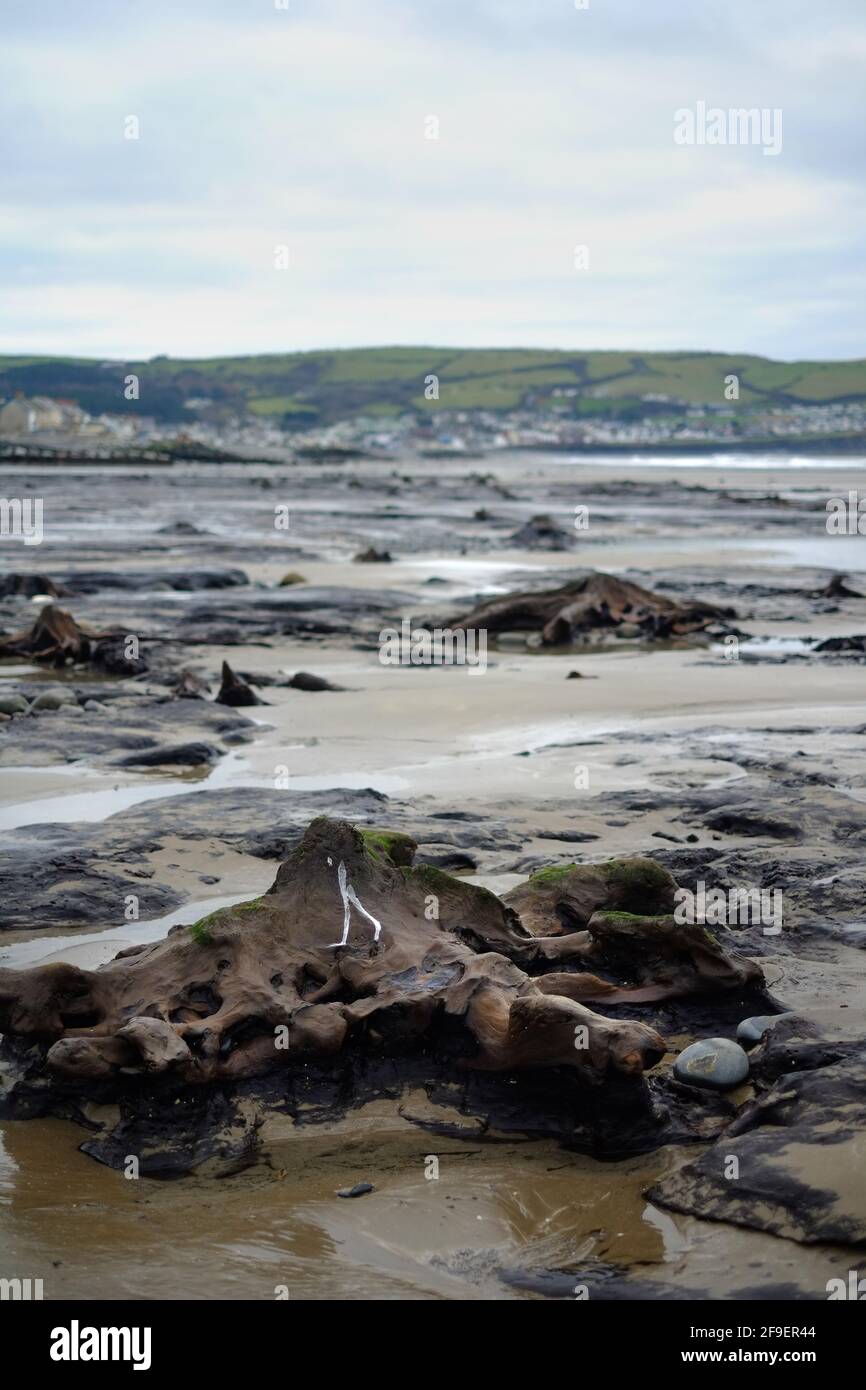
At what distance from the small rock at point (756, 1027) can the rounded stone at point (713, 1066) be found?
184mm

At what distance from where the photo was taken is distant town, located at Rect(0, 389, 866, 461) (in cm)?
13438

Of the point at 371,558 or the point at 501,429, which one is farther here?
the point at 501,429

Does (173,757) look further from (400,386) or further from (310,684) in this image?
(400,386)

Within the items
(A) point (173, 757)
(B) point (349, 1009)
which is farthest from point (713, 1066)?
(A) point (173, 757)

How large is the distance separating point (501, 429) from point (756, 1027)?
166 m

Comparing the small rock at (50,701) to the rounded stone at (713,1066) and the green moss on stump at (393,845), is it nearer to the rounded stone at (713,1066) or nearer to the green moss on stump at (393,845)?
the green moss on stump at (393,845)

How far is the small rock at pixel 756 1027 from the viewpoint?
434 centimetres

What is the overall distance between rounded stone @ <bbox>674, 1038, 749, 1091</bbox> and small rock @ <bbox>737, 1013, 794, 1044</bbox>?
0.60 feet

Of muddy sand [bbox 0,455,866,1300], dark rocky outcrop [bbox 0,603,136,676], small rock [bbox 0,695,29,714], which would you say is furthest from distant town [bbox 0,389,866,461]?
small rock [bbox 0,695,29,714]

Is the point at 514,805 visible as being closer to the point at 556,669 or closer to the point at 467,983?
the point at 467,983

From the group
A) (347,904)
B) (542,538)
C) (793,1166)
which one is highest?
(542,538)

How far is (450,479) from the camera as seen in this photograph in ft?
235

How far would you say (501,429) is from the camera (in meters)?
167
